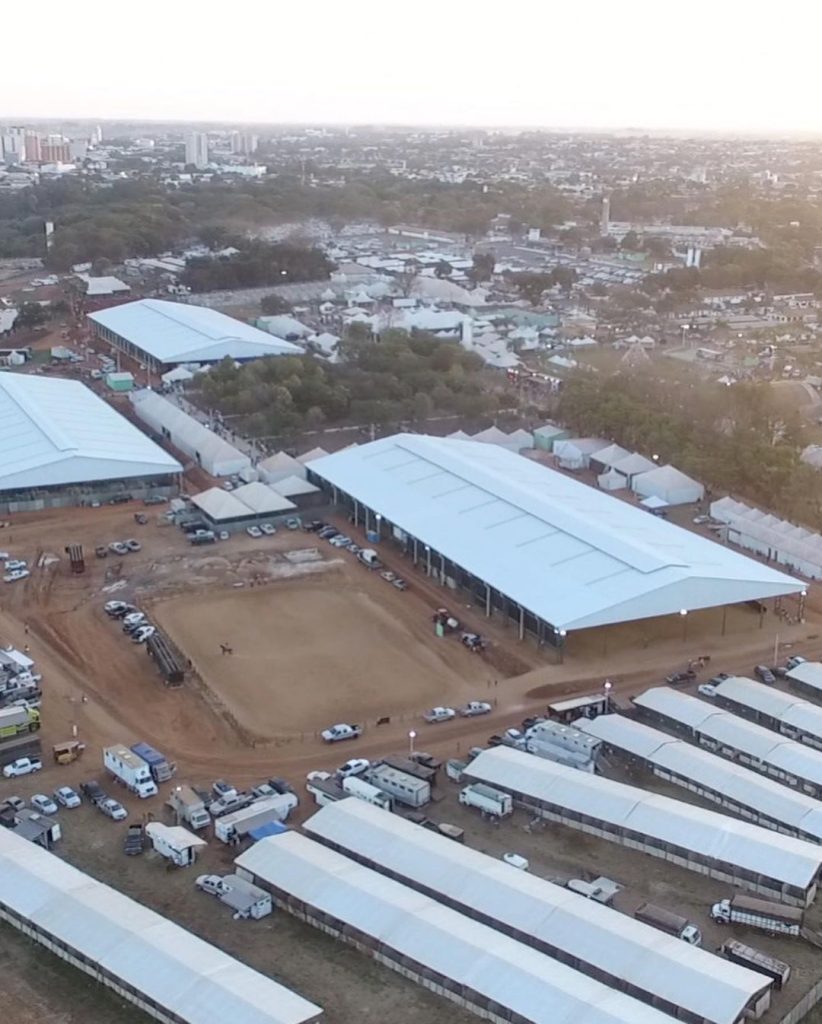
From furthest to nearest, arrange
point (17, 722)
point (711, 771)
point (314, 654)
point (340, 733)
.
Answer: point (314, 654) < point (340, 733) < point (17, 722) < point (711, 771)

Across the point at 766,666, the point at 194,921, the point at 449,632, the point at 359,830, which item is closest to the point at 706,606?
the point at 766,666

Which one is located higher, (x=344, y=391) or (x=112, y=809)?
(x=344, y=391)

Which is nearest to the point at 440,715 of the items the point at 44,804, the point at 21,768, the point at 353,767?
the point at 353,767

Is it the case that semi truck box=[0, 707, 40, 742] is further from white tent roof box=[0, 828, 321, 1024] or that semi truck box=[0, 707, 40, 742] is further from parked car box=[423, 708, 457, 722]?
parked car box=[423, 708, 457, 722]

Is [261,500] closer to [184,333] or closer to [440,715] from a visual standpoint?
[440,715]

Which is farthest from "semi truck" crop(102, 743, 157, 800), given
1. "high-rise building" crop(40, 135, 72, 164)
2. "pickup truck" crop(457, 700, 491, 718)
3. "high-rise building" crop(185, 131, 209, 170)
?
"high-rise building" crop(40, 135, 72, 164)
